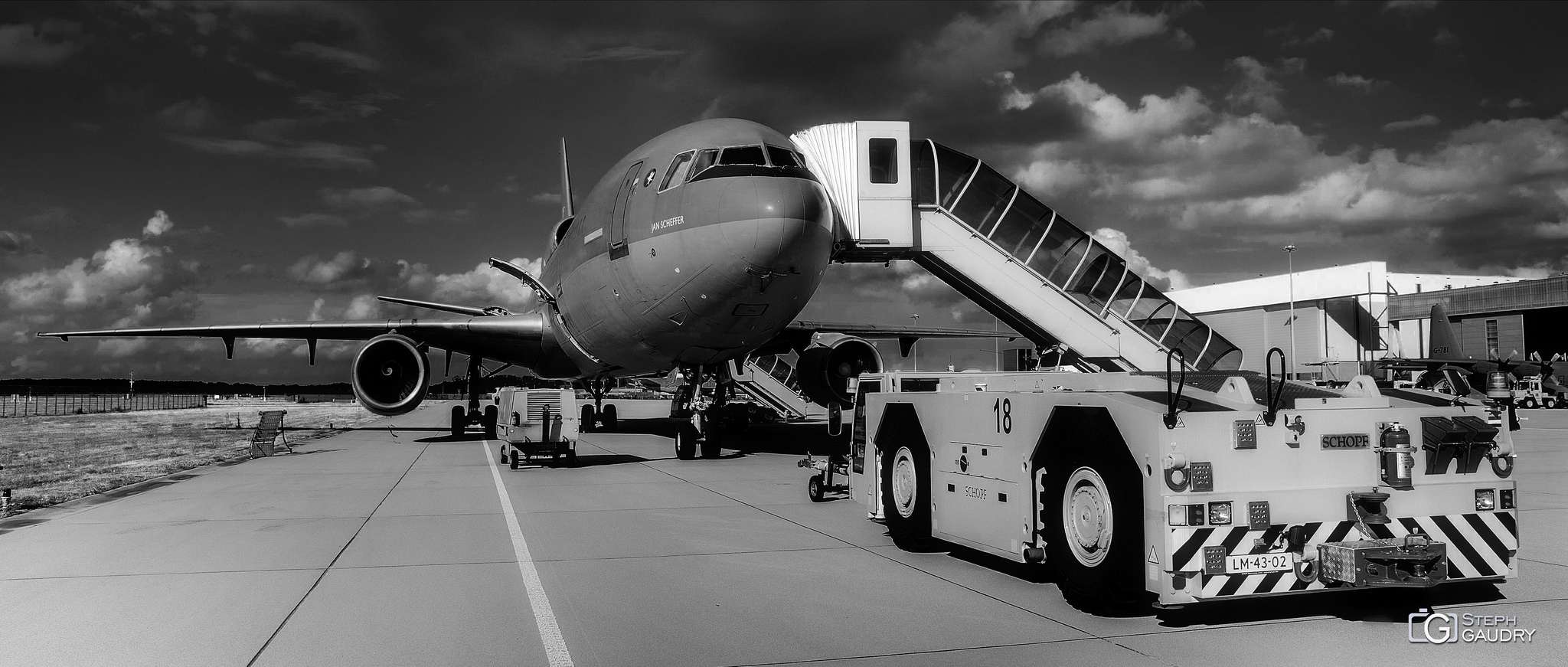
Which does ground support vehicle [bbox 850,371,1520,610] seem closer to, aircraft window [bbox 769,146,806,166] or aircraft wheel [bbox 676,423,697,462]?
aircraft window [bbox 769,146,806,166]

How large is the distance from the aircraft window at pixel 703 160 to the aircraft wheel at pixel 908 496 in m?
6.99

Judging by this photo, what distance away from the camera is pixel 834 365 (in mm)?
21266

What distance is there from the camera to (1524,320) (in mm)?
55875

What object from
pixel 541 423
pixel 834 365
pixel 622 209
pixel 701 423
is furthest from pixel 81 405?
pixel 622 209

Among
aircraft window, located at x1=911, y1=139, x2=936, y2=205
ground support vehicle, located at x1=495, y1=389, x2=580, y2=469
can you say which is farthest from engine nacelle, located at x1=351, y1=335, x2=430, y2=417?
aircraft window, located at x1=911, y1=139, x2=936, y2=205

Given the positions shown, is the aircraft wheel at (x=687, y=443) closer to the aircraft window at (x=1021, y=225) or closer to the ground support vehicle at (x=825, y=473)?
the ground support vehicle at (x=825, y=473)

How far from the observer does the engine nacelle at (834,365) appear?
2123cm

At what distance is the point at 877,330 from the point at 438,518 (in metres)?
19.4

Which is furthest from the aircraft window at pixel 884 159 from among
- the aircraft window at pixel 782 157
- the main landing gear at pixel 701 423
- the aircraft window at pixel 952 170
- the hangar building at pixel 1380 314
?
the hangar building at pixel 1380 314

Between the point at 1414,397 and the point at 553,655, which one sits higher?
the point at 1414,397

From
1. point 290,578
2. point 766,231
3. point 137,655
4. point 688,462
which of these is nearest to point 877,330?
point 688,462

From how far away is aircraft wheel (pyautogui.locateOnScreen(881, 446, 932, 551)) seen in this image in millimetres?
8133

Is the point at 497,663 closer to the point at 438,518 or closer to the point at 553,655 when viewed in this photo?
the point at 553,655

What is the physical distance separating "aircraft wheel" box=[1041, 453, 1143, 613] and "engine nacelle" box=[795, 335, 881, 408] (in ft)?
48.8
